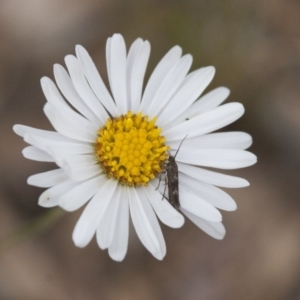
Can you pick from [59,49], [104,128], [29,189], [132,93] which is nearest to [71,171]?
[104,128]

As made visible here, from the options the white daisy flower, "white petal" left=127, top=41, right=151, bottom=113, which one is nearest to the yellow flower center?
the white daisy flower

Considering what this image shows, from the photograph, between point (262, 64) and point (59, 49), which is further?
point (262, 64)

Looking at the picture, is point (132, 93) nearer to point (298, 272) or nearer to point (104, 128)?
point (104, 128)

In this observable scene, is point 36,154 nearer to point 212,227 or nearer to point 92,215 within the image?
point 92,215

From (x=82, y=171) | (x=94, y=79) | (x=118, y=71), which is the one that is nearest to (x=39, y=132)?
(x=82, y=171)

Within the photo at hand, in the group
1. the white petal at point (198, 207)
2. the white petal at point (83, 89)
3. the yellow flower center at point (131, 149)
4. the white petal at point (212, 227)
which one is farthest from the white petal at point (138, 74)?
the white petal at point (212, 227)

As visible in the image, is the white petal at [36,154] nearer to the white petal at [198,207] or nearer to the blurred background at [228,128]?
the white petal at [198,207]
